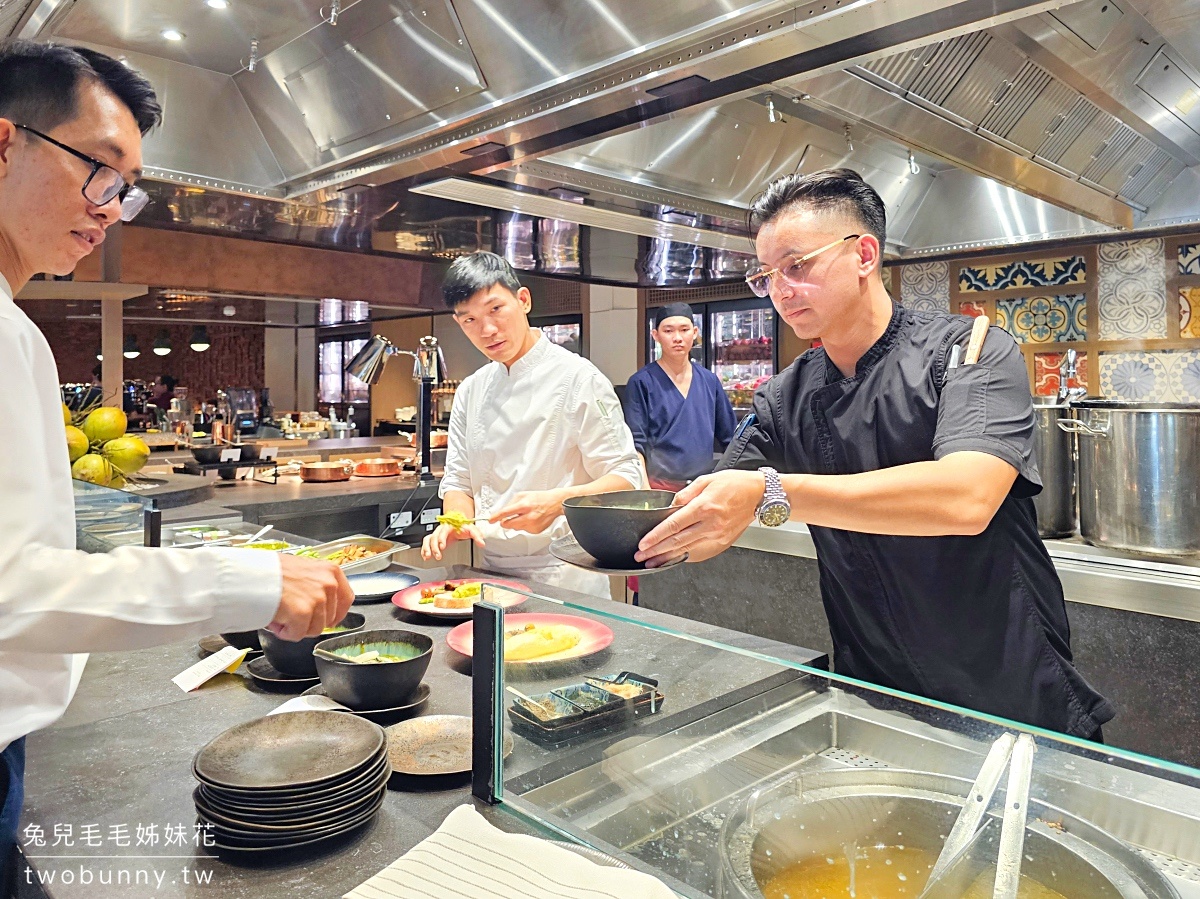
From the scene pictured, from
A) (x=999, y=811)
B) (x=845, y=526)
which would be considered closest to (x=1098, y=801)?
(x=999, y=811)

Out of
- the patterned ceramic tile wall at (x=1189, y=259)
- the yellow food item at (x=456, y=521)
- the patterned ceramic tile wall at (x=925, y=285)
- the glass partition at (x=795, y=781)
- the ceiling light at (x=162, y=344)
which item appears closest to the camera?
the glass partition at (x=795, y=781)

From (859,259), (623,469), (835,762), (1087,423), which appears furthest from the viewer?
(623,469)

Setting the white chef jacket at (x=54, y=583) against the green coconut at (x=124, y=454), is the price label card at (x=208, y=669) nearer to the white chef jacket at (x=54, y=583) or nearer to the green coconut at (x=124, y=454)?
the white chef jacket at (x=54, y=583)

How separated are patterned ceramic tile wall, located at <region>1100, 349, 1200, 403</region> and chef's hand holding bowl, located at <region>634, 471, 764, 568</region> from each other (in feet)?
16.7

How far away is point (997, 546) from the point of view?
56.2 inches

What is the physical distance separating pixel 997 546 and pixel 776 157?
3.13 meters

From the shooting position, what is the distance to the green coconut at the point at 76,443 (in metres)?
2.69

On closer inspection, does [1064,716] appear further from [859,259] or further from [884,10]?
[884,10]

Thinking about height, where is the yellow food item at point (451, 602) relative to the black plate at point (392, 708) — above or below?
above

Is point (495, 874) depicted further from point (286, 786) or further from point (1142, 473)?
point (1142, 473)

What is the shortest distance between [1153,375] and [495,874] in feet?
20.2

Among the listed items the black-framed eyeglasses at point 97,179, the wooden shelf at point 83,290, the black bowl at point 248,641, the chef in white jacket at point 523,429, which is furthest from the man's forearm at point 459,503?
the wooden shelf at point 83,290

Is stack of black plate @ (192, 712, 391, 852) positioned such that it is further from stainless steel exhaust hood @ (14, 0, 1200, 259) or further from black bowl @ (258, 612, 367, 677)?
stainless steel exhaust hood @ (14, 0, 1200, 259)

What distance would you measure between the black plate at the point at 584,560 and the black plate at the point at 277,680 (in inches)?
20.8
